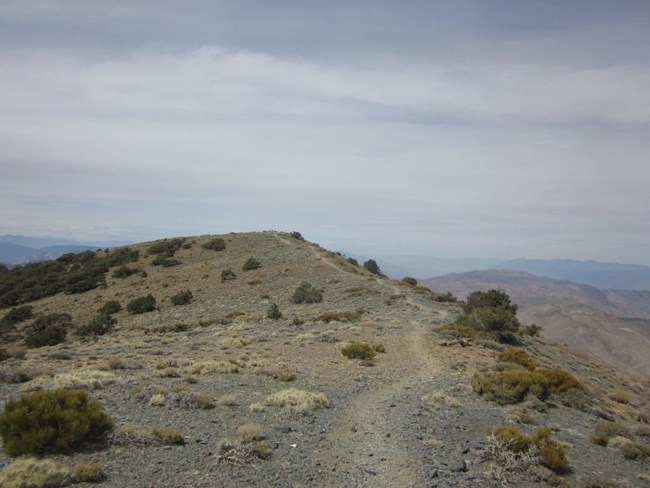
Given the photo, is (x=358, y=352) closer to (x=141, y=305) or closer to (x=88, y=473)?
(x=88, y=473)

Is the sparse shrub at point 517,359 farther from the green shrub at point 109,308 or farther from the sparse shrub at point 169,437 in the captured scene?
the green shrub at point 109,308

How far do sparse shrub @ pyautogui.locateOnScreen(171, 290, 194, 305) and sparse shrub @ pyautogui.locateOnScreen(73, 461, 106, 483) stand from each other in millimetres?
33384

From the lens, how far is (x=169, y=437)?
945 cm

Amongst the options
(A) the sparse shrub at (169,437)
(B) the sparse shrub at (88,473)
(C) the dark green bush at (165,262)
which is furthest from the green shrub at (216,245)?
(B) the sparse shrub at (88,473)

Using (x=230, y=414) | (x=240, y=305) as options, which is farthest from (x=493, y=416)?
(x=240, y=305)

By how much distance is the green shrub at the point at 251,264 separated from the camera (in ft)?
165

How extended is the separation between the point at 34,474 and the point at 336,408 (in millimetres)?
7903

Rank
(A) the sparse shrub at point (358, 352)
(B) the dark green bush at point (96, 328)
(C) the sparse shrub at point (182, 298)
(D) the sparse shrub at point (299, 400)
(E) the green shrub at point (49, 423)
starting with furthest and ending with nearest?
(C) the sparse shrub at point (182, 298), (B) the dark green bush at point (96, 328), (A) the sparse shrub at point (358, 352), (D) the sparse shrub at point (299, 400), (E) the green shrub at point (49, 423)

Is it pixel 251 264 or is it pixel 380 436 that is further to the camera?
pixel 251 264

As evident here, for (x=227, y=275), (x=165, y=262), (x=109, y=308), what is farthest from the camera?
(x=165, y=262)

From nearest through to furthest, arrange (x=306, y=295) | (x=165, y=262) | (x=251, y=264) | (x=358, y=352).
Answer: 1. (x=358, y=352)
2. (x=306, y=295)
3. (x=251, y=264)
4. (x=165, y=262)

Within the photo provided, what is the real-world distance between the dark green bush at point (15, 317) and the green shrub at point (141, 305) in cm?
1154

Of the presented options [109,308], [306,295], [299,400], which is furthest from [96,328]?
[299,400]

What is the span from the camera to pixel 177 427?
1045 cm
